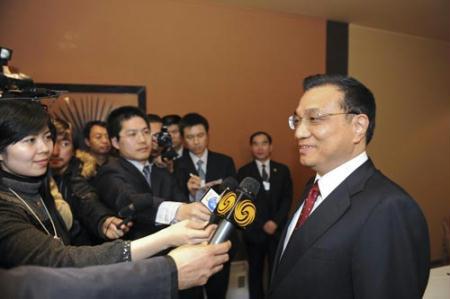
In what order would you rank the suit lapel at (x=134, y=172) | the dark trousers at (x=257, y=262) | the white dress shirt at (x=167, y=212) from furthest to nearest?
the dark trousers at (x=257, y=262), the suit lapel at (x=134, y=172), the white dress shirt at (x=167, y=212)

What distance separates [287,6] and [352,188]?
3.13 meters

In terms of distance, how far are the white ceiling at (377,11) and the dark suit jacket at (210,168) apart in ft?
4.98

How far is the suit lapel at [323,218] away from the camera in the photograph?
4.25 ft

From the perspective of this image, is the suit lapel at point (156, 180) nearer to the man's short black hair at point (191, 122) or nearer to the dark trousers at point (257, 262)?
the man's short black hair at point (191, 122)

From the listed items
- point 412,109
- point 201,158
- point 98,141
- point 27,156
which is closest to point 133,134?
point 27,156

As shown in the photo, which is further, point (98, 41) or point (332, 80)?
point (98, 41)

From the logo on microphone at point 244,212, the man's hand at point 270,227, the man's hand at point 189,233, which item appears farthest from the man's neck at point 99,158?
the logo on microphone at point 244,212

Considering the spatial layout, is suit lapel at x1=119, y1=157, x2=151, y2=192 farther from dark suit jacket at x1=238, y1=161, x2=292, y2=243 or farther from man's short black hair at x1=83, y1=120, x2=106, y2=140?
dark suit jacket at x1=238, y1=161, x2=292, y2=243

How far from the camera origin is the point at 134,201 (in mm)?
1807

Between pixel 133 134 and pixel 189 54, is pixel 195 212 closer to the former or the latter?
pixel 133 134

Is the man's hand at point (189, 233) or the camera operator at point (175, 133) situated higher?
the camera operator at point (175, 133)

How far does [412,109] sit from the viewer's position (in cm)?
549

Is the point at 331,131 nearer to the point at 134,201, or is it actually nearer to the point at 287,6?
the point at 134,201

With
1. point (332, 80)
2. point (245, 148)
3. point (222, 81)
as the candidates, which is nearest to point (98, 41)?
point (222, 81)
